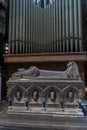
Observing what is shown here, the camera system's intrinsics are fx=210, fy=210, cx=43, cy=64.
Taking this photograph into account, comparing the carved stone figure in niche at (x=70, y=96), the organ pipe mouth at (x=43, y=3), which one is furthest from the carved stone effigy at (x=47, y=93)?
the organ pipe mouth at (x=43, y=3)

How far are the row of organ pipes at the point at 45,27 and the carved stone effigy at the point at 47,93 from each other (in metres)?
1.66

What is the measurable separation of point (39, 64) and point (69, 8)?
1.36 m

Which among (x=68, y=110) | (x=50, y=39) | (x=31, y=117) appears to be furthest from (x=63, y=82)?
(x=50, y=39)

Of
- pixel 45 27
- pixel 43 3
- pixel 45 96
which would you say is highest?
pixel 43 3

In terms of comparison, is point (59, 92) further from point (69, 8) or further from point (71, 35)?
point (69, 8)

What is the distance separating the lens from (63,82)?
2.63 m

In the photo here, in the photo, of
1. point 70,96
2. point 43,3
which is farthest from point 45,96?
point 43,3

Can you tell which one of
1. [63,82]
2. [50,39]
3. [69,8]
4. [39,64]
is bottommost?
[63,82]

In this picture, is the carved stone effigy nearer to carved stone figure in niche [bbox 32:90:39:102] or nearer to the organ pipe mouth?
carved stone figure in niche [bbox 32:90:39:102]

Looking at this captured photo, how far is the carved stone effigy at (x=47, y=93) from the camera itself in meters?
2.61

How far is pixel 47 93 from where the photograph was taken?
8.79 feet

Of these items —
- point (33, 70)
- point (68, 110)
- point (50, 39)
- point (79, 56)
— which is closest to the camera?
point (68, 110)

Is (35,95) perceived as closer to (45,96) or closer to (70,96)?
(45,96)

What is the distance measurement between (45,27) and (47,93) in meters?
2.23
